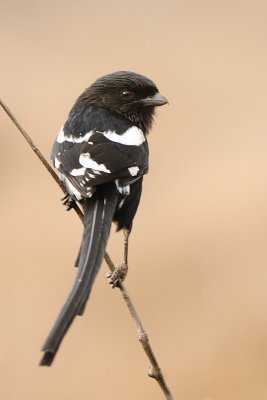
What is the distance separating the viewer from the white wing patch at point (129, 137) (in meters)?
4.72

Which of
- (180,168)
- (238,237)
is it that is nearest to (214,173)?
(180,168)

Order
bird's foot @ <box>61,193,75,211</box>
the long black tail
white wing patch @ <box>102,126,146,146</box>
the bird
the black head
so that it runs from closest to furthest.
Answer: the long black tail, the bird, bird's foot @ <box>61,193,75,211</box>, white wing patch @ <box>102,126,146,146</box>, the black head

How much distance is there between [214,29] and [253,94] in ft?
5.82

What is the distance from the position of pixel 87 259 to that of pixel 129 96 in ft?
5.54

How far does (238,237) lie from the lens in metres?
8.32

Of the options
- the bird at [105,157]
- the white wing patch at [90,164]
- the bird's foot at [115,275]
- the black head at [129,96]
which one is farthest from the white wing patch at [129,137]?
the bird's foot at [115,275]

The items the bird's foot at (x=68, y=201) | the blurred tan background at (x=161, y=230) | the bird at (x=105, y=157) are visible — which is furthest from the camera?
the blurred tan background at (x=161, y=230)

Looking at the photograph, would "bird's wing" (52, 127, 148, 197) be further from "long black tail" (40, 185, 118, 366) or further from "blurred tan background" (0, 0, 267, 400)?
"blurred tan background" (0, 0, 267, 400)

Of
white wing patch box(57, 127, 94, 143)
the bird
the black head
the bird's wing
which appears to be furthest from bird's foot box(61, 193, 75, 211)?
the black head

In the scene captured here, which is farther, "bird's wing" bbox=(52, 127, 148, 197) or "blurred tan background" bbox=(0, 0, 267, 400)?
"blurred tan background" bbox=(0, 0, 267, 400)

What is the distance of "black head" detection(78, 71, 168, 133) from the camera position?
203 inches

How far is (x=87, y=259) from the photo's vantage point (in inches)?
145

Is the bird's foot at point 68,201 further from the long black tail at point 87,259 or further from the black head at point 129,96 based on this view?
the black head at point 129,96

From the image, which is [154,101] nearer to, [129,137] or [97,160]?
[129,137]
